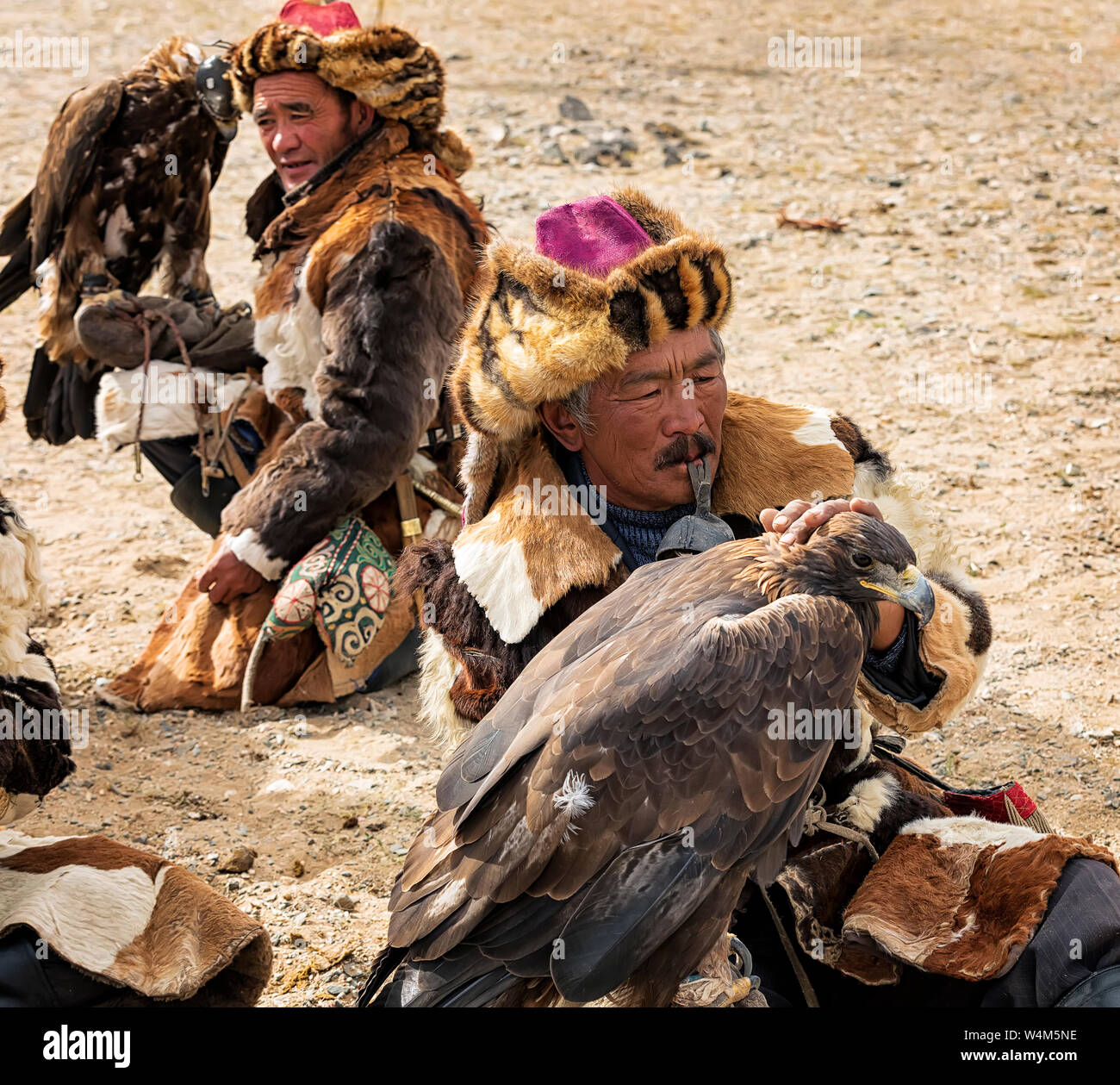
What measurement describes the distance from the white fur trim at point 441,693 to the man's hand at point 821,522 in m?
0.81

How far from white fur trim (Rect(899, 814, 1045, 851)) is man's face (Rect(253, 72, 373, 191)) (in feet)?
9.96

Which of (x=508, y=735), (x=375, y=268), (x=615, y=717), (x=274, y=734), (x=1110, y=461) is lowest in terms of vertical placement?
(x=274, y=734)

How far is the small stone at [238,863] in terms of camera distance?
11.8ft

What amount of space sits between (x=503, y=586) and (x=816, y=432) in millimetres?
765

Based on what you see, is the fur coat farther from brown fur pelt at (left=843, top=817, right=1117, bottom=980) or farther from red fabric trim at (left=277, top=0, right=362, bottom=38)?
brown fur pelt at (left=843, top=817, right=1117, bottom=980)

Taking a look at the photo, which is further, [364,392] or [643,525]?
[364,392]

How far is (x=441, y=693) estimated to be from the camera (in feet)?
9.33

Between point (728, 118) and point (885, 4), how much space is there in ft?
13.8

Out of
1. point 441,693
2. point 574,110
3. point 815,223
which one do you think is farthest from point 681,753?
point 574,110

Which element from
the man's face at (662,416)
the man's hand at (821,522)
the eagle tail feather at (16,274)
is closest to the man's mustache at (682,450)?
the man's face at (662,416)

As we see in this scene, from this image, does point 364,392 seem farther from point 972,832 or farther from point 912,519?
point 972,832
